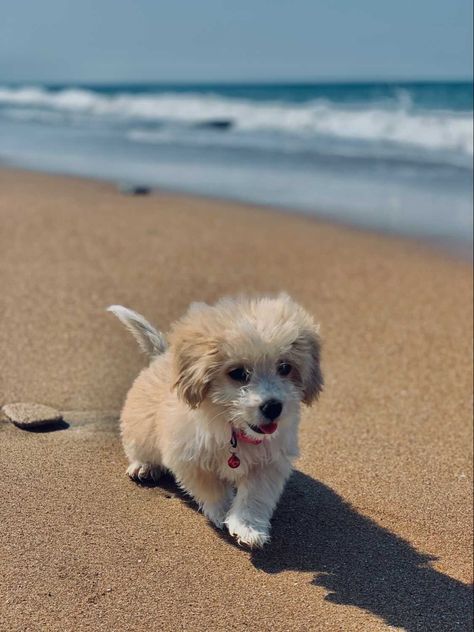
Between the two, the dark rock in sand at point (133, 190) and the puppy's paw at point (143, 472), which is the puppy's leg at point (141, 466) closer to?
the puppy's paw at point (143, 472)

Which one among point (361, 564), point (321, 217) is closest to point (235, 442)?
point (361, 564)

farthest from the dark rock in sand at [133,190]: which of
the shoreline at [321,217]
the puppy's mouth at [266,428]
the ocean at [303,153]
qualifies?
the puppy's mouth at [266,428]

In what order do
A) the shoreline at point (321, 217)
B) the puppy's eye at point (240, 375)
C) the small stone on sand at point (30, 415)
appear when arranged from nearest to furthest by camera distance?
1. the puppy's eye at point (240, 375)
2. the small stone on sand at point (30, 415)
3. the shoreline at point (321, 217)

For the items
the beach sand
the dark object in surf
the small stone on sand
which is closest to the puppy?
the beach sand

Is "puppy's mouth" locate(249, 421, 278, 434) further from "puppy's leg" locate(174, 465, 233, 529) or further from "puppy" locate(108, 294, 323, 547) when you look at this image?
"puppy's leg" locate(174, 465, 233, 529)

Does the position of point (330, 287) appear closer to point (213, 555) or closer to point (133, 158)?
point (213, 555)

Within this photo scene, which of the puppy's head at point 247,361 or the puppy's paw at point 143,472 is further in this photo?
the puppy's paw at point 143,472

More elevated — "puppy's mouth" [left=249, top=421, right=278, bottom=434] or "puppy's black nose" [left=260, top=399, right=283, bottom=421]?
"puppy's black nose" [left=260, top=399, right=283, bottom=421]
